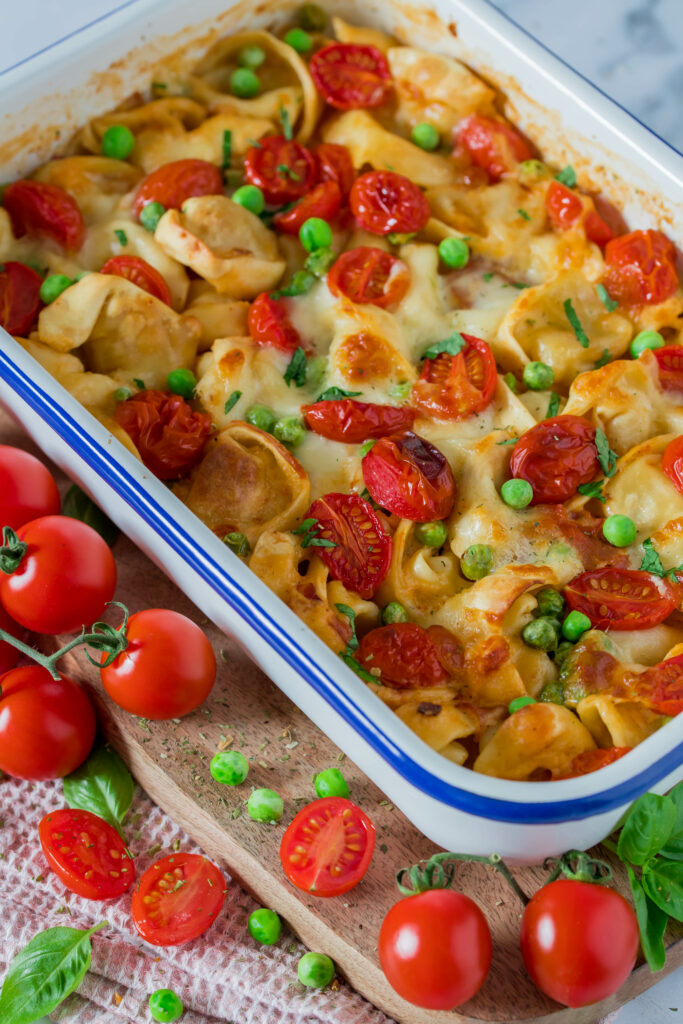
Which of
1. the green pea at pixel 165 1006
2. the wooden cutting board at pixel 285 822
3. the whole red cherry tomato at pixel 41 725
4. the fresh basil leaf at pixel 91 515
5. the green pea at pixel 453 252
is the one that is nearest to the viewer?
the wooden cutting board at pixel 285 822

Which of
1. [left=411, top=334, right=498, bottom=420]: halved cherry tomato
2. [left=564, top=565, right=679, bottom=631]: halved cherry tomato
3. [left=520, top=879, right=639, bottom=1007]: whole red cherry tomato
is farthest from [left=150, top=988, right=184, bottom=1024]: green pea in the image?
[left=411, top=334, right=498, bottom=420]: halved cherry tomato

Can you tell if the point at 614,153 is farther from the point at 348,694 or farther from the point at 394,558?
the point at 348,694

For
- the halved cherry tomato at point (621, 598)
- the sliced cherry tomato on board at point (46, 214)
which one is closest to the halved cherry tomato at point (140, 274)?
the sliced cherry tomato on board at point (46, 214)

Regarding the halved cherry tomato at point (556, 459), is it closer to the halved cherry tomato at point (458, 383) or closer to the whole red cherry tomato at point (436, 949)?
the halved cherry tomato at point (458, 383)

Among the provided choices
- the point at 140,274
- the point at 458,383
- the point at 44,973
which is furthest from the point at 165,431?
the point at 44,973

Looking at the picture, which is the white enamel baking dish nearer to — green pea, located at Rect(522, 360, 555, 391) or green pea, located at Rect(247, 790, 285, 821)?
green pea, located at Rect(247, 790, 285, 821)

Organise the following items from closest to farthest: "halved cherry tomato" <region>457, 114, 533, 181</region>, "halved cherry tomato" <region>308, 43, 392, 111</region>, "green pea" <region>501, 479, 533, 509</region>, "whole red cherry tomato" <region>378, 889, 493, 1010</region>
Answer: "whole red cherry tomato" <region>378, 889, 493, 1010</region> → "green pea" <region>501, 479, 533, 509</region> → "halved cherry tomato" <region>457, 114, 533, 181</region> → "halved cherry tomato" <region>308, 43, 392, 111</region>

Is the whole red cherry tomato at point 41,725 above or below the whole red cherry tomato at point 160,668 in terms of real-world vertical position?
below
